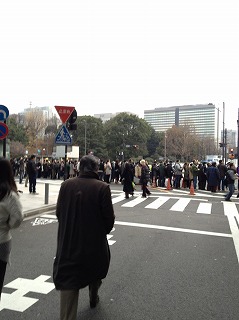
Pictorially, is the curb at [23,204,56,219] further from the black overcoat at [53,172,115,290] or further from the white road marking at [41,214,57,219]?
the black overcoat at [53,172,115,290]

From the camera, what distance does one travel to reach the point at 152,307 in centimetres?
412

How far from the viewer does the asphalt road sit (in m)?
4.02

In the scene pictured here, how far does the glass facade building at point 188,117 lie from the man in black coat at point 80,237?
91.4 meters

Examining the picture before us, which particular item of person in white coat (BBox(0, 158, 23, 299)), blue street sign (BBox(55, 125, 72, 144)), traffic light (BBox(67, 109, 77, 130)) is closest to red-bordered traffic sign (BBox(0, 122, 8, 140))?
blue street sign (BBox(55, 125, 72, 144))

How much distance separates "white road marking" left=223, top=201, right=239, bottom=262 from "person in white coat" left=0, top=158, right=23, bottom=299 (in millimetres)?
4879

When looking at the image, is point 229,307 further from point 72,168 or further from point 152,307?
point 72,168

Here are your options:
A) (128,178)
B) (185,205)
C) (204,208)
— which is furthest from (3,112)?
(204,208)

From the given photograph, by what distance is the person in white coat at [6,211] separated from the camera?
10.9ft

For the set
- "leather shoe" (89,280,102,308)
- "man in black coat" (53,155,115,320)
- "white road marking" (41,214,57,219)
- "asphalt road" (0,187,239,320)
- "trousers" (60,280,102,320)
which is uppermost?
"man in black coat" (53,155,115,320)

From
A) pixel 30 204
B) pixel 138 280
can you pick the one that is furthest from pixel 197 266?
pixel 30 204

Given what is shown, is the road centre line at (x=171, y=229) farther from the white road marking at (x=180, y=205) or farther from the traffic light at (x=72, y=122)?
the traffic light at (x=72, y=122)

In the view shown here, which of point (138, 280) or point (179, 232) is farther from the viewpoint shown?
point (179, 232)

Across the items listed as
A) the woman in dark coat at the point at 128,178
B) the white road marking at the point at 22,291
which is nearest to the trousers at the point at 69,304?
the white road marking at the point at 22,291

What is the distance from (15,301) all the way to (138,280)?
177cm
